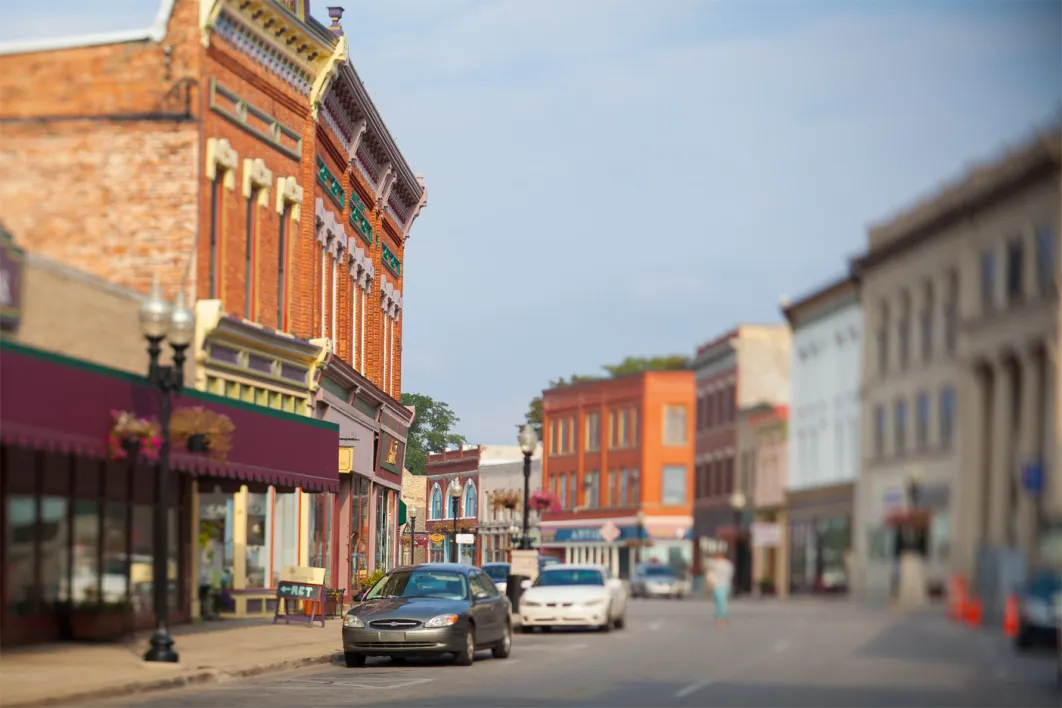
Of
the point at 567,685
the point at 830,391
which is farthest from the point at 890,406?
the point at 567,685

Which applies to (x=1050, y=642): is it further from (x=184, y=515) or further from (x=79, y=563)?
(x=184, y=515)

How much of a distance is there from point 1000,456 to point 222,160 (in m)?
4.35

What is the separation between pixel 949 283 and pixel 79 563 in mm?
4562

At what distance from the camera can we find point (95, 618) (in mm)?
8844

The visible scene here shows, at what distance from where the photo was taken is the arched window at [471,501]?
8408mm

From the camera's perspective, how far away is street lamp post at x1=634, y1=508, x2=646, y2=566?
5207 mm

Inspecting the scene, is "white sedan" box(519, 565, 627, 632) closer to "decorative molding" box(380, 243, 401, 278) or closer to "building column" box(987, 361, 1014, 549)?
"building column" box(987, 361, 1014, 549)

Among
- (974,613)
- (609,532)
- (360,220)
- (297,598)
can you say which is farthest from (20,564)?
(360,220)

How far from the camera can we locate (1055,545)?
4156mm

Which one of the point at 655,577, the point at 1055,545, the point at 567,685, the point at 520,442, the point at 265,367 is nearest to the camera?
the point at 1055,545

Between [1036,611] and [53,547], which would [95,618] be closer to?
[53,547]

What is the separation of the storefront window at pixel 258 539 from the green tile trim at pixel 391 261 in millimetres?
12416

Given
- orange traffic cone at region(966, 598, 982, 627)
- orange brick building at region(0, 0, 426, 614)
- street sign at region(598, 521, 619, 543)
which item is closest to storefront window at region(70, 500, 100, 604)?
orange brick building at region(0, 0, 426, 614)

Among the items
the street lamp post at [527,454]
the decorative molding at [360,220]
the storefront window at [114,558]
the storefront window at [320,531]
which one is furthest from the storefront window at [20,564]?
the decorative molding at [360,220]
